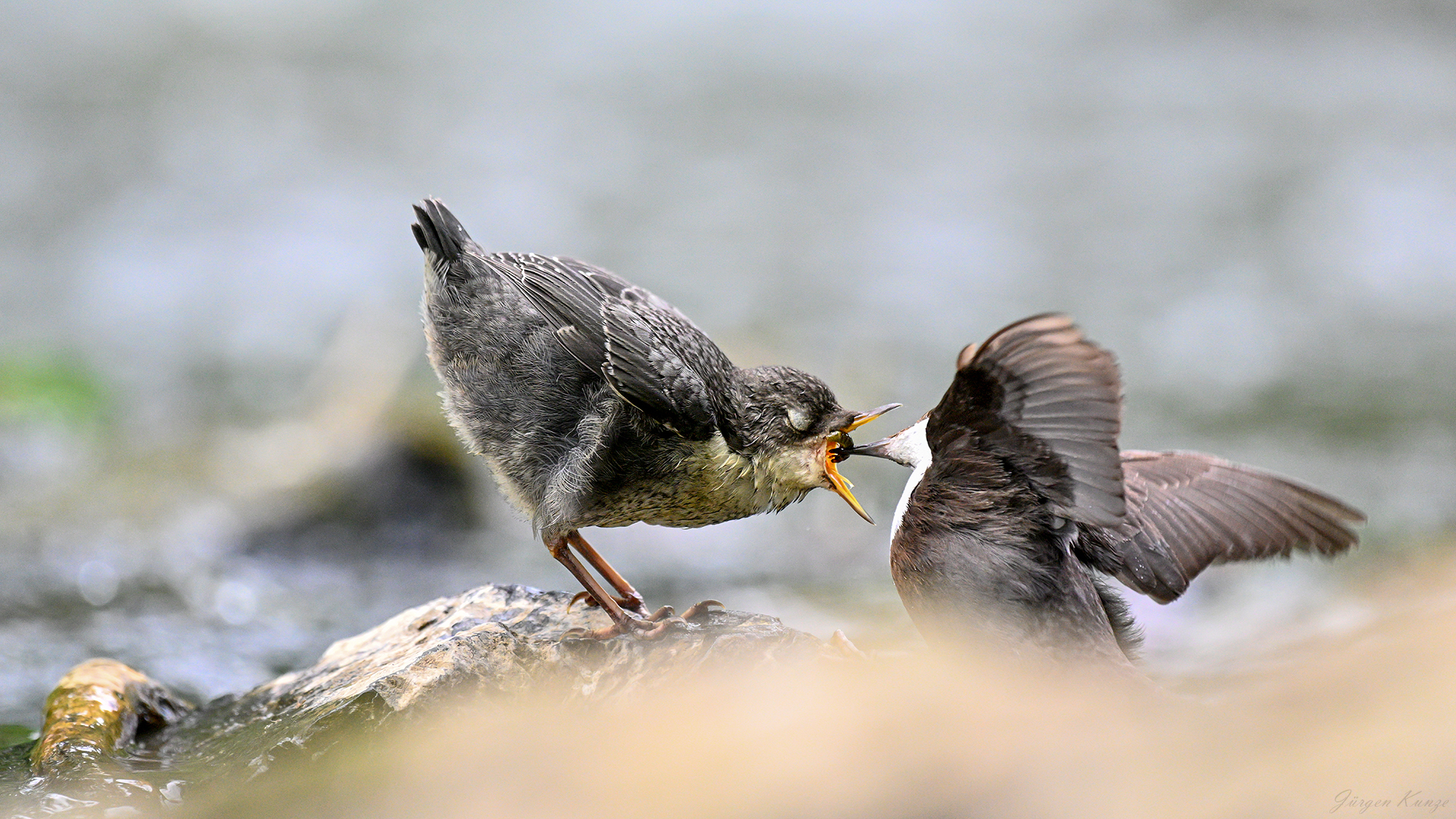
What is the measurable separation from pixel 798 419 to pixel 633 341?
2.06ft

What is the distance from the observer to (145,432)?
8.84 m

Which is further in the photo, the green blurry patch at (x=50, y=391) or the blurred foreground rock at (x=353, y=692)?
the green blurry patch at (x=50, y=391)

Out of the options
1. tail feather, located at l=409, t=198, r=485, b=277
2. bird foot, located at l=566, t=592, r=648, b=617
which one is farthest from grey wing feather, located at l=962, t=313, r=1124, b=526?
tail feather, located at l=409, t=198, r=485, b=277

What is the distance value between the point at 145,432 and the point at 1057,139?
10.6 meters

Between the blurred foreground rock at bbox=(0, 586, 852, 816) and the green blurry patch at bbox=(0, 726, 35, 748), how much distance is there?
28 cm

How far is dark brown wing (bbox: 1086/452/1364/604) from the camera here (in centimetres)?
411

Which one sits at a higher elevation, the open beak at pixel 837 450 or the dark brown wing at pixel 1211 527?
the open beak at pixel 837 450

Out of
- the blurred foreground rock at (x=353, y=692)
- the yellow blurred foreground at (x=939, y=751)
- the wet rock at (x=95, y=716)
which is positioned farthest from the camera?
the wet rock at (x=95, y=716)

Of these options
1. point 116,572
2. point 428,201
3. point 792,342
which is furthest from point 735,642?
point 792,342

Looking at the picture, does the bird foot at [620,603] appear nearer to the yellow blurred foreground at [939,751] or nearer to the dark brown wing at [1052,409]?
the yellow blurred foreground at [939,751]

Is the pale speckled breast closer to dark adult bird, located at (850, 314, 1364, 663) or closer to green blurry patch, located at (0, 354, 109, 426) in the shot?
dark adult bird, located at (850, 314, 1364, 663)

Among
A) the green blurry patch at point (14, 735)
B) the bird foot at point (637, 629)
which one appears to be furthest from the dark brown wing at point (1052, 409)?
the green blurry patch at point (14, 735)

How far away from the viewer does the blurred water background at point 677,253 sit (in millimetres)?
7215

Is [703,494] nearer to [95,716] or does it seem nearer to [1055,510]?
[1055,510]
